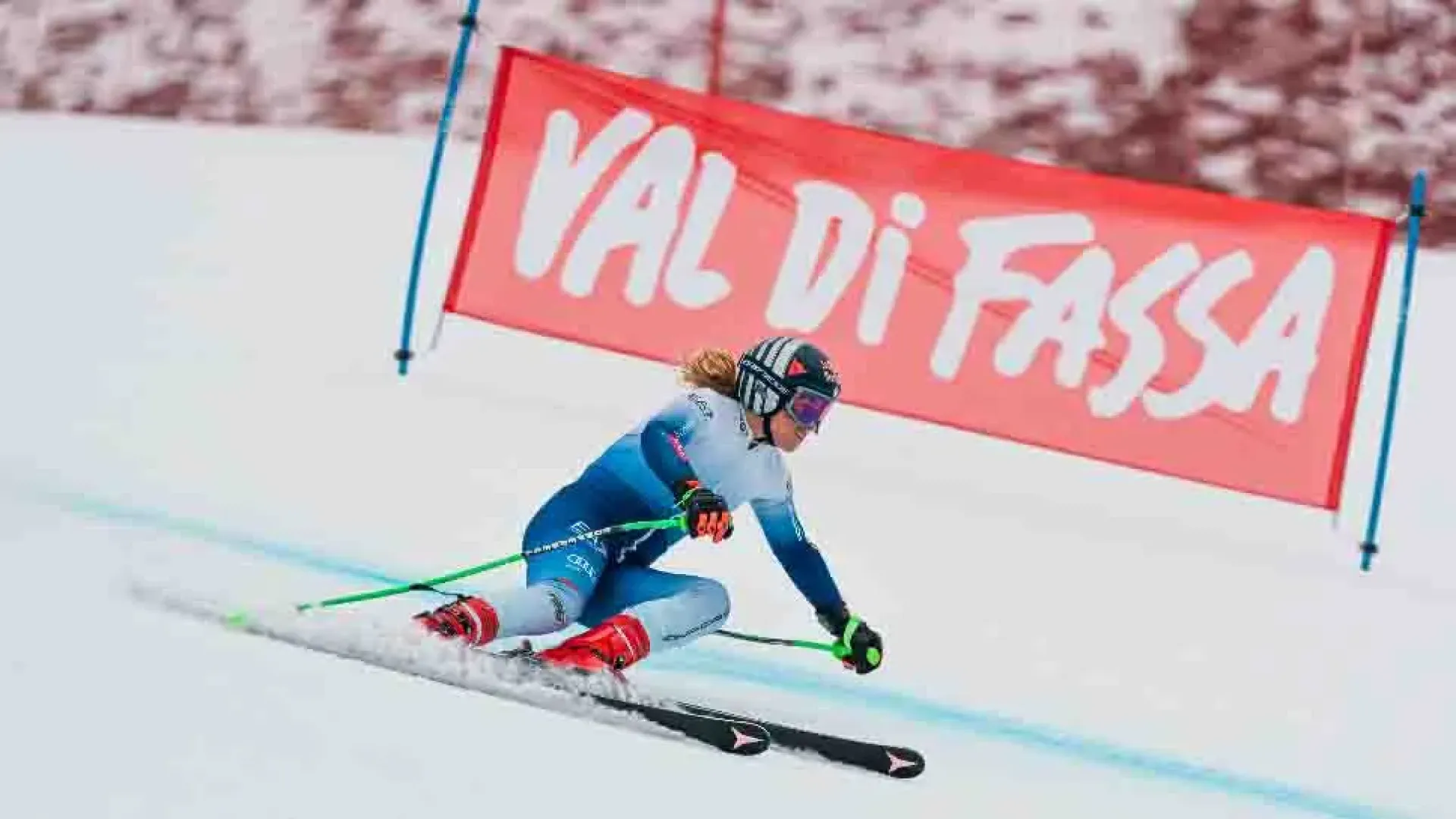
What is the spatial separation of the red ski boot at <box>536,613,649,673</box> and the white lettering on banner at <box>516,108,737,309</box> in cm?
243

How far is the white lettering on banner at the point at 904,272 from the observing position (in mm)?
5996

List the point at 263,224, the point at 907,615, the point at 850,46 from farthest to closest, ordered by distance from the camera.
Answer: the point at 850,46 → the point at 263,224 → the point at 907,615

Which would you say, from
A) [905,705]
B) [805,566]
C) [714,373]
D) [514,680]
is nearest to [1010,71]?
[905,705]

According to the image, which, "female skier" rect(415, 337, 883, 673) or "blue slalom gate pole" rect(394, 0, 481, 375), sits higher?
"blue slalom gate pole" rect(394, 0, 481, 375)

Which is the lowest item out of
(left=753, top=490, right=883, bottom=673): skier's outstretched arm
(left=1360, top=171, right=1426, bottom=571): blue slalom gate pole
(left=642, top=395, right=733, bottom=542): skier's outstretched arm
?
(left=753, top=490, right=883, bottom=673): skier's outstretched arm

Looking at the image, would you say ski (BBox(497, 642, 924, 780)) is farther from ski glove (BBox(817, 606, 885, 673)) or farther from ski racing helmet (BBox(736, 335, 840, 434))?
ski racing helmet (BBox(736, 335, 840, 434))

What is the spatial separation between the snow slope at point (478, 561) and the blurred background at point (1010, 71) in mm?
495

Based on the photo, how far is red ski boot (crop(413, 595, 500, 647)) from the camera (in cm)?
367

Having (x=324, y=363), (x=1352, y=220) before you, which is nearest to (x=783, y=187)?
(x=1352, y=220)

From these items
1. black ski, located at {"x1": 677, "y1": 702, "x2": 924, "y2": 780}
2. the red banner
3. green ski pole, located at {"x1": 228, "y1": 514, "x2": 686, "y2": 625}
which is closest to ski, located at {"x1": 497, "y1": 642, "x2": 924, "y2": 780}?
black ski, located at {"x1": 677, "y1": 702, "x2": 924, "y2": 780}

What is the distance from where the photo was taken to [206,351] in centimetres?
792

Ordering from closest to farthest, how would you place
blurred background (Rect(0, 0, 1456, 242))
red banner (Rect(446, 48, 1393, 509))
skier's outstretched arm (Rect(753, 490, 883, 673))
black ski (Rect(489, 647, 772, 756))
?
black ski (Rect(489, 647, 772, 756)) < skier's outstretched arm (Rect(753, 490, 883, 673)) < red banner (Rect(446, 48, 1393, 509)) < blurred background (Rect(0, 0, 1456, 242))

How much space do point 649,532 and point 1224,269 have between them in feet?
8.98

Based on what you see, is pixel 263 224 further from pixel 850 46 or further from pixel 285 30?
pixel 850 46
